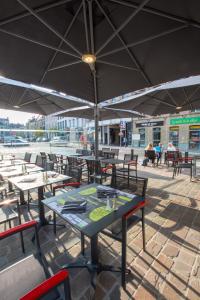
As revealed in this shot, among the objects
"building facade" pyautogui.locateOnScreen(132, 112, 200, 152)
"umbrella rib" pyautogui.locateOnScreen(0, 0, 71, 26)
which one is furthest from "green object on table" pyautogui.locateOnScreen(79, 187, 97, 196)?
"building facade" pyautogui.locateOnScreen(132, 112, 200, 152)

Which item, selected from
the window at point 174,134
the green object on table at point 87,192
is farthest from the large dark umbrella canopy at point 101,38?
the window at point 174,134

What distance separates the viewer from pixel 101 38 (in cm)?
254

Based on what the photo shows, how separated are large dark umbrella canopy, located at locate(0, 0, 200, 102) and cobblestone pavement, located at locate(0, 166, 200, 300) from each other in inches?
113

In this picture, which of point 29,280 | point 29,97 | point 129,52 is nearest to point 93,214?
point 29,280

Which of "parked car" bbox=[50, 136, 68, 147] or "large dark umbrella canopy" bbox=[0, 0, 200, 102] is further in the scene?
"parked car" bbox=[50, 136, 68, 147]

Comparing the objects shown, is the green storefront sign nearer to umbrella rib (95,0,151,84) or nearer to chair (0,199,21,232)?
umbrella rib (95,0,151,84)

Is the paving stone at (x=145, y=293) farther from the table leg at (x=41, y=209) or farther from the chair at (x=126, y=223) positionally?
the table leg at (x=41, y=209)

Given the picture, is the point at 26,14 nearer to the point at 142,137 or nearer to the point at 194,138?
the point at 194,138

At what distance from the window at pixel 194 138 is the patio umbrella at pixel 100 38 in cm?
1305

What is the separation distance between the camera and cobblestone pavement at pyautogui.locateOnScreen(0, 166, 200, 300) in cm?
161

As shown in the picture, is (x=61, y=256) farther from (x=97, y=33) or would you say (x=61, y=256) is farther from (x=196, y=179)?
(x=196, y=179)

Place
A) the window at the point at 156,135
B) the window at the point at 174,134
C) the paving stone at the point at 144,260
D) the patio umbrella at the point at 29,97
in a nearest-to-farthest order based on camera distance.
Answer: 1. the paving stone at the point at 144,260
2. the patio umbrella at the point at 29,97
3. the window at the point at 174,134
4. the window at the point at 156,135

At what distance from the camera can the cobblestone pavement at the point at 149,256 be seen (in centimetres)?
161

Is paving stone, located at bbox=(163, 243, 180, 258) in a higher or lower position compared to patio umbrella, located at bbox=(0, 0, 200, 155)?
lower
